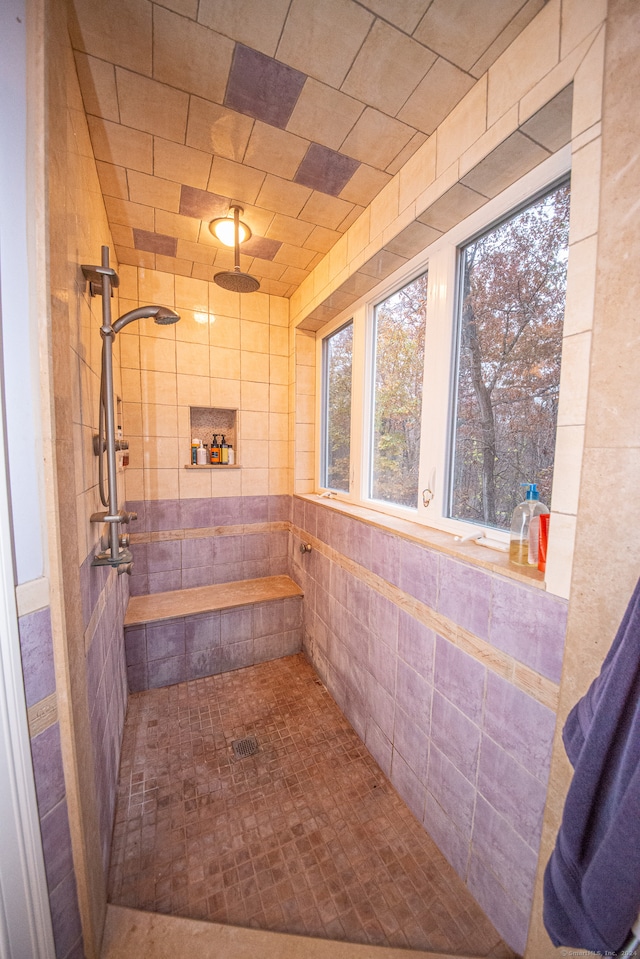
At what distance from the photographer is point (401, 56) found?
91 centimetres

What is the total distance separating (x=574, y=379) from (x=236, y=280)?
1445mm

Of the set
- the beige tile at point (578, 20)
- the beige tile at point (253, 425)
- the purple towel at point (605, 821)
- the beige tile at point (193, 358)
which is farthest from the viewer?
the beige tile at point (253, 425)

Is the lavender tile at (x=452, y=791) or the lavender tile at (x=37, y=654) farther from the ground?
the lavender tile at (x=37, y=654)

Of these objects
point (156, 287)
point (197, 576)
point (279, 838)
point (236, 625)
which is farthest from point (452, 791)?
point (156, 287)

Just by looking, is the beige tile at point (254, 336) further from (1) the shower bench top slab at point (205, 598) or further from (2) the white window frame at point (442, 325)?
(1) the shower bench top slab at point (205, 598)

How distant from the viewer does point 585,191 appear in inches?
28.0

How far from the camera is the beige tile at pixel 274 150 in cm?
116

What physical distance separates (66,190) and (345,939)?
7.33 feet

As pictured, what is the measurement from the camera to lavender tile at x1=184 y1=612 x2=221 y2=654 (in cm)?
199

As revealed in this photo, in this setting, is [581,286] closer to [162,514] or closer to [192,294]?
[192,294]

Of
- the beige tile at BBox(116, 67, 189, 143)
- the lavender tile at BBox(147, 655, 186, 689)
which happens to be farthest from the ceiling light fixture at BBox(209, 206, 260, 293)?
the lavender tile at BBox(147, 655, 186, 689)

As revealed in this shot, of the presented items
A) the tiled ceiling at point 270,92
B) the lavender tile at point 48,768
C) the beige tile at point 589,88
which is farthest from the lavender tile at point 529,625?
the tiled ceiling at point 270,92

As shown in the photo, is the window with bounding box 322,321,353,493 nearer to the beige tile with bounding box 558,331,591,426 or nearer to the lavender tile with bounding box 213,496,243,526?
the lavender tile with bounding box 213,496,243,526

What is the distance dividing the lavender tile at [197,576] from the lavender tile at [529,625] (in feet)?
6.36
